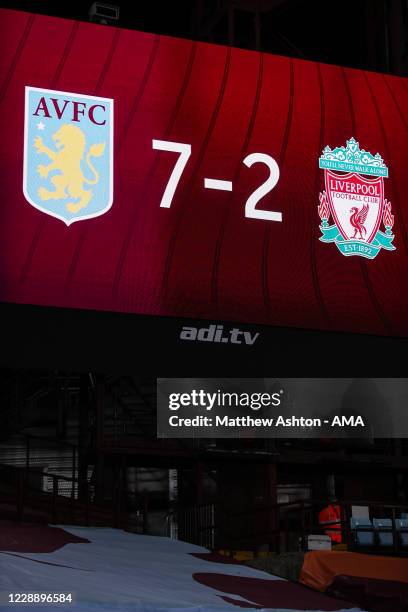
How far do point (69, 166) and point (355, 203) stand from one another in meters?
2.13

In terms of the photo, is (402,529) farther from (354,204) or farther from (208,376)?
(208,376)

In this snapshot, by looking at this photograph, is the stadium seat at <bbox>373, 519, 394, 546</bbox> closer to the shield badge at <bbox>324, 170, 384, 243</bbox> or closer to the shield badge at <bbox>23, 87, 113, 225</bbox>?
the shield badge at <bbox>324, 170, 384, 243</bbox>

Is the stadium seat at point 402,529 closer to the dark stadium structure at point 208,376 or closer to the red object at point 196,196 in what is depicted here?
the dark stadium structure at point 208,376

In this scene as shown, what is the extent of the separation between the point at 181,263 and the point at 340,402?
1.68 metres

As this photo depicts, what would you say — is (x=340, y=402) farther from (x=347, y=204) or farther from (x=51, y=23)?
(x=51, y=23)

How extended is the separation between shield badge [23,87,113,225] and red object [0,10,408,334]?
0.21 ft

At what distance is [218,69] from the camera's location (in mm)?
6711

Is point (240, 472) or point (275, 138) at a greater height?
point (275, 138)

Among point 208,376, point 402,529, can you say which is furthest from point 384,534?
point 208,376

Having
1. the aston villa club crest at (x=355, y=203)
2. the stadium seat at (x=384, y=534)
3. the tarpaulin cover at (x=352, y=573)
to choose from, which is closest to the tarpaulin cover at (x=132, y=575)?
the tarpaulin cover at (x=352, y=573)

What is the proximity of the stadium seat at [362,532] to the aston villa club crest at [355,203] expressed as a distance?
11.7 ft

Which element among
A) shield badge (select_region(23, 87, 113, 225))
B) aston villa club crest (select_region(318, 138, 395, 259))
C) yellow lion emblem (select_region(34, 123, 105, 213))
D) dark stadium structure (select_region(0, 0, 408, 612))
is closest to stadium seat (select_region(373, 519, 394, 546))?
dark stadium structure (select_region(0, 0, 408, 612))

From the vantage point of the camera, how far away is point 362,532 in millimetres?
8930

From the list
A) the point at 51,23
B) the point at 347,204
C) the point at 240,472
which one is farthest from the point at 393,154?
the point at 240,472
